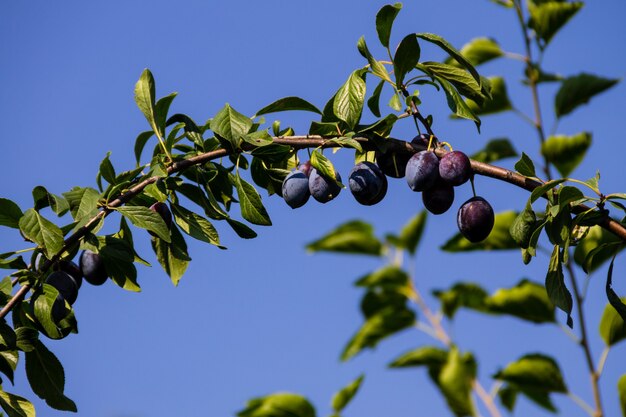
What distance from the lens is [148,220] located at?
1.60m

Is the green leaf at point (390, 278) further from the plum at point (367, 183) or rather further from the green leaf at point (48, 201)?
the green leaf at point (48, 201)

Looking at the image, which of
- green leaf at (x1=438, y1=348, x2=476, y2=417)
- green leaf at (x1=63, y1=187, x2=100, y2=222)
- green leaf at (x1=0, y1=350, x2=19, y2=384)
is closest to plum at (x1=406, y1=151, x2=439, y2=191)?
green leaf at (x1=438, y1=348, x2=476, y2=417)

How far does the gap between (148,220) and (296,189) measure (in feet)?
0.92

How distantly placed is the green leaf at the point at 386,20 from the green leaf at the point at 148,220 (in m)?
0.53

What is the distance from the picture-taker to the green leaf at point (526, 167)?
5.39 ft

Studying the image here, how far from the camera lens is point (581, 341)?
2.72 m

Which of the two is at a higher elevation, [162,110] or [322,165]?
[162,110]

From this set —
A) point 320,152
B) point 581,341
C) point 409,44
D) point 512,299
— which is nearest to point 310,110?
point 320,152

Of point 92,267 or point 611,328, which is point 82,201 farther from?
point 611,328

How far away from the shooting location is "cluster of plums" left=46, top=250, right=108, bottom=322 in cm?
172

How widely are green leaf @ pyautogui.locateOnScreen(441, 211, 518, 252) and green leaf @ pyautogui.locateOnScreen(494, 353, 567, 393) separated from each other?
20.2 inches

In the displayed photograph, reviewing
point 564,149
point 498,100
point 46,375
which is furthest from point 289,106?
point 498,100

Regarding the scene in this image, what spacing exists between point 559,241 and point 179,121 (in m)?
0.76

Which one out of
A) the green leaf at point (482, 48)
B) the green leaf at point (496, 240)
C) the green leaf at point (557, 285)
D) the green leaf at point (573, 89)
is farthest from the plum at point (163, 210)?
the green leaf at point (482, 48)
